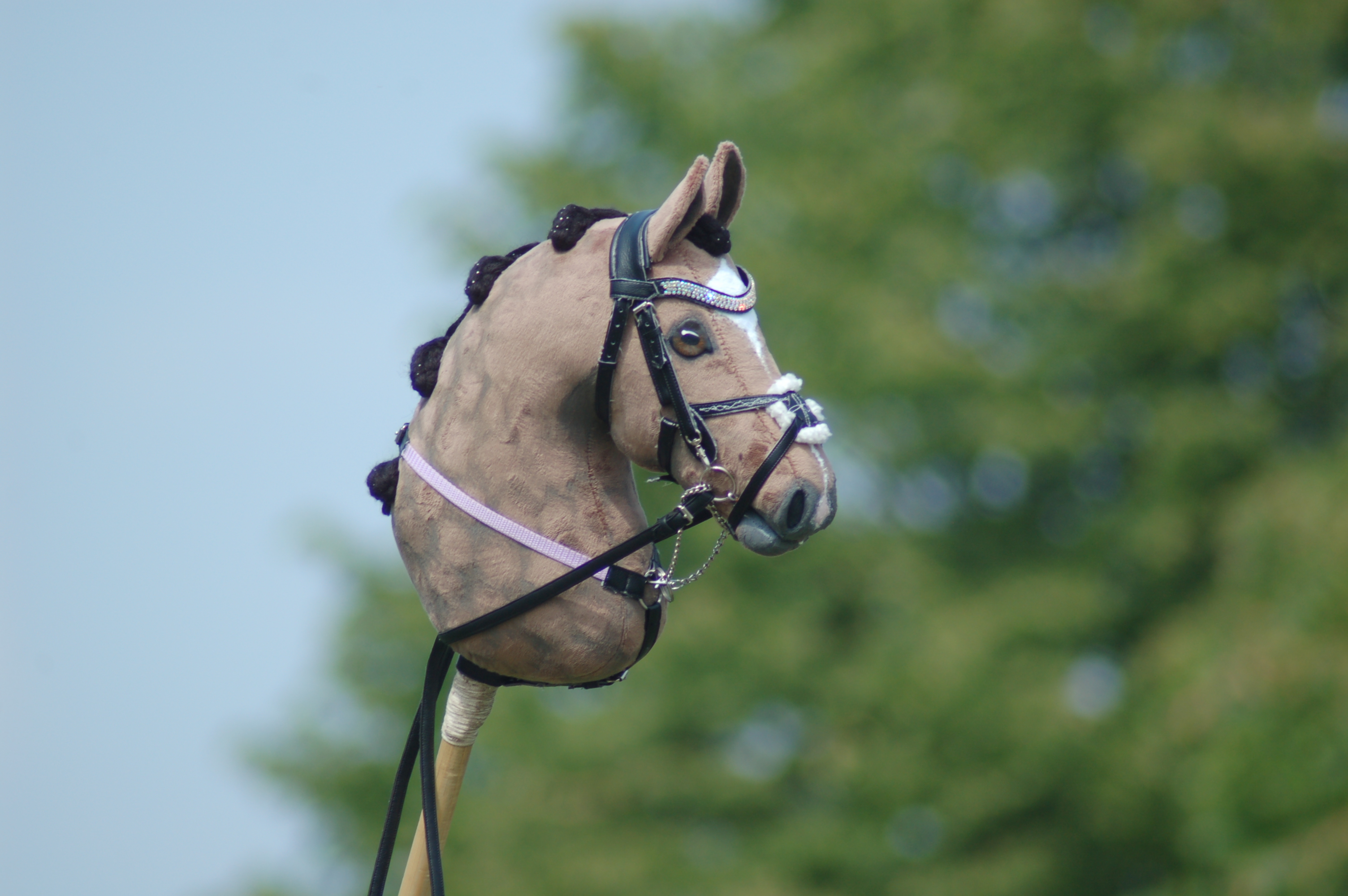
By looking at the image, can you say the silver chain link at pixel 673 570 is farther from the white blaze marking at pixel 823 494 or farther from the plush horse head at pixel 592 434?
the white blaze marking at pixel 823 494

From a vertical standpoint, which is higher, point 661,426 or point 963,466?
point 963,466

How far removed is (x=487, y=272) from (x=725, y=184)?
44cm

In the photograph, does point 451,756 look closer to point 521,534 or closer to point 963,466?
point 521,534

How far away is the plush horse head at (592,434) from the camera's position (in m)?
2.28

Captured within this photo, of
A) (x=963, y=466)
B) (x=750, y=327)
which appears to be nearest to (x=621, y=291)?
(x=750, y=327)

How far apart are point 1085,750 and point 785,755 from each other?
2.14 m

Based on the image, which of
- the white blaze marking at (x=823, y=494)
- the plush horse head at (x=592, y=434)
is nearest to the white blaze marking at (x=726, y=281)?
the plush horse head at (x=592, y=434)

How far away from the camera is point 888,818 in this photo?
33.7 ft

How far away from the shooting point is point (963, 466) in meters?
11.7

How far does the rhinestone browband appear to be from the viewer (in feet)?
7.57

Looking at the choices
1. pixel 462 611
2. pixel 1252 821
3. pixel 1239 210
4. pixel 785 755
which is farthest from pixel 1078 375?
pixel 462 611

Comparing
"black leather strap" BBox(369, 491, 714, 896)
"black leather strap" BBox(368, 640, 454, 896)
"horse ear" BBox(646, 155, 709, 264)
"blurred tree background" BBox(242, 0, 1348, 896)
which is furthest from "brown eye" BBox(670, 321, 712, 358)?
"blurred tree background" BBox(242, 0, 1348, 896)

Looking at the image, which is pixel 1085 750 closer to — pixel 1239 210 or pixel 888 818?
pixel 888 818

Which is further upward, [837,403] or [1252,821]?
[837,403]
